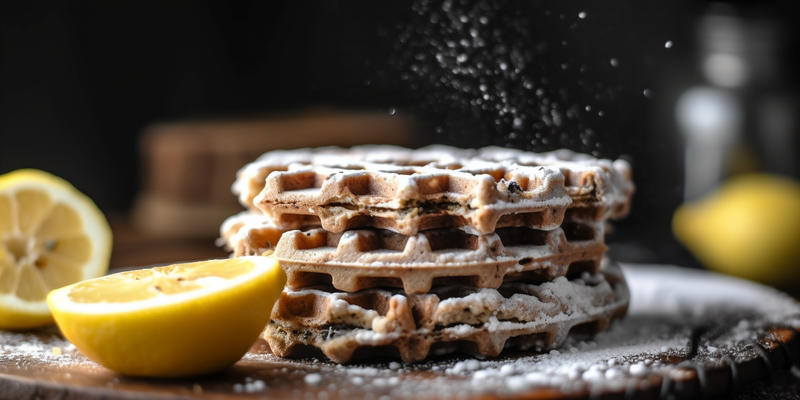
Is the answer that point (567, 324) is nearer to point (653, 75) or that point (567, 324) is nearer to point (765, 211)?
point (765, 211)

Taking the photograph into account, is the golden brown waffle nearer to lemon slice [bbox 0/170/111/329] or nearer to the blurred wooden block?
lemon slice [bbox 0/170/111/329]

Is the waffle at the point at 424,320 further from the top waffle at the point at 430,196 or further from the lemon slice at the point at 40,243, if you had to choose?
the lemon slice at the point at 40,243

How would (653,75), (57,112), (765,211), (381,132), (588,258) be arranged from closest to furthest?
(588,258) < (765,211) < (653,75) < (381,132) < (57,112)

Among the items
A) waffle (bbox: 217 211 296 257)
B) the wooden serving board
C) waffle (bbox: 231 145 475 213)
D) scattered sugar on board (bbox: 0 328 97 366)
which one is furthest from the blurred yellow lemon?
scattered sugar on board (bbox: 0 328 97 366)

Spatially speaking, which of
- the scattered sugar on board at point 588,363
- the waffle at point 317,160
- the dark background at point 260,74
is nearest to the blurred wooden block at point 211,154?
the dark background at point 260,74

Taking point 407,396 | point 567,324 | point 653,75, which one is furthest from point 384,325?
point 653,75

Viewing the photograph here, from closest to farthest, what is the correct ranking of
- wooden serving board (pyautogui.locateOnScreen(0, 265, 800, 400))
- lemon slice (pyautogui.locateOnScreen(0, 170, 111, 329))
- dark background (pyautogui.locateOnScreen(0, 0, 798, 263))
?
1. wooden serving board (pyautogui.locateOnScreen(0, 265, 800, 400))
2. lemon slice (pyautogui.locateOnScreen(0, 170, 111, 329))
3. dark background (pyautogui.locateOnScreen(0, 0, 798, 263))

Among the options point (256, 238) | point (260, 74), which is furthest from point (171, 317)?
point (260, 74)
